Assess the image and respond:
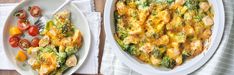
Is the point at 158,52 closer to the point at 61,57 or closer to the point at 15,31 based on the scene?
the point at 61,57

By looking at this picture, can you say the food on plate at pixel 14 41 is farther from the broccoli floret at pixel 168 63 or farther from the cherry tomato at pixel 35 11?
the broccoli floret at pixel 168 63

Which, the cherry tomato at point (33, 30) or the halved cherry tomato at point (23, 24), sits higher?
the halved cherry tomato at point (23, 24)

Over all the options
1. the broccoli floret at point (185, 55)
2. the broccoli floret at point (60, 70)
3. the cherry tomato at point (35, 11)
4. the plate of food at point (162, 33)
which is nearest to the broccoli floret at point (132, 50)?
the plate of food at point (162, 33)

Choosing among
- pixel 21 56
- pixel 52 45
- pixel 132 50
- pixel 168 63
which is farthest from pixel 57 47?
pixel 168 63

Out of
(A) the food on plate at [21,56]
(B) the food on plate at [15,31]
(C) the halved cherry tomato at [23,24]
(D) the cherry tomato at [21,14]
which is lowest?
(A) the food on plate at [21,56]

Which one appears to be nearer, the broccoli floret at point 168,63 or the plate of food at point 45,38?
the broccoli floret at point 168,63

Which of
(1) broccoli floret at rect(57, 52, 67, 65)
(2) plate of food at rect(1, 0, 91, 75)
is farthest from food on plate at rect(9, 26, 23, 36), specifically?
(1) broccoli floret at rect(57, 52, 67, 65)

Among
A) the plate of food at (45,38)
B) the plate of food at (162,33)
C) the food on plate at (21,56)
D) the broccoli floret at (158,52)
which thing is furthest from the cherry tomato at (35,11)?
the broccoli floret at (158,52)
